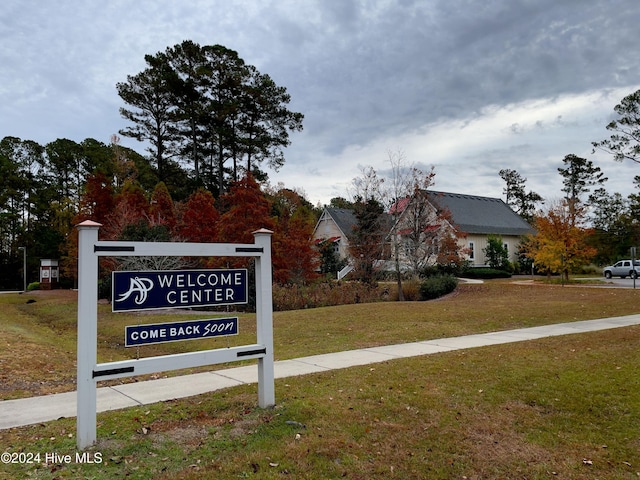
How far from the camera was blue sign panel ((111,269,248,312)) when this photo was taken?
4.51m

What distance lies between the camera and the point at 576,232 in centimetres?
2914

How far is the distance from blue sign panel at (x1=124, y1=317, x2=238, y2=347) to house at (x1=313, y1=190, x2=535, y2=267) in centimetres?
3169

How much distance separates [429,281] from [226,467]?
2055cm

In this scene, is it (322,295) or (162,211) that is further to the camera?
(162,211)

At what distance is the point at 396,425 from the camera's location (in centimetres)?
479

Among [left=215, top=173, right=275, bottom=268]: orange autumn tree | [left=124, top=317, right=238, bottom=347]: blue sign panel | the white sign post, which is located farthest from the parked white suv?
[left=124, top=317, right=238, bottom=347]: blue sign panel

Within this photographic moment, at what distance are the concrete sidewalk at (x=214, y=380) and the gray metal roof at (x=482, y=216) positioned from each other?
99.2 ft

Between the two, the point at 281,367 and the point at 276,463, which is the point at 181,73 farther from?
the point at 276,463

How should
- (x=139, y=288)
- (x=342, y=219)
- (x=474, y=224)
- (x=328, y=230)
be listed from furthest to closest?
(x=328, y=230), (x=342, y=219), (x=474, y=224), (x=139, y=288)

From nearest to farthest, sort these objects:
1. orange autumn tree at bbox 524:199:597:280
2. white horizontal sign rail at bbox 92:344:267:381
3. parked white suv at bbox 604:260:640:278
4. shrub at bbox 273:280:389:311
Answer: white horizontal sign rail at bbox 92:344:267:381 → shrub at bbox 273:280:389:311 → orange autumn tree at bbox 524:199:597:280 → parked white suv at bbox 604:260:640:278

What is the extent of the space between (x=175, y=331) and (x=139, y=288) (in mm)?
580

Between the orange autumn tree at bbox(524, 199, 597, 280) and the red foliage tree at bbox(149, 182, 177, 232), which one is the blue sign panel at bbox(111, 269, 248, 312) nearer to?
the red foliage tree at bbox(149, 182, 177, 232)

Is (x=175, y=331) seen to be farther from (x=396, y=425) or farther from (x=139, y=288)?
(x=396, y=425)

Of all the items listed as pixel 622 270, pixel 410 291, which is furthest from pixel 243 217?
pixel 622 270
